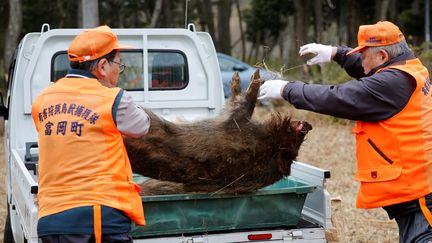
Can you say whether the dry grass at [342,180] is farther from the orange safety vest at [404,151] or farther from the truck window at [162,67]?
the truck window at [162,67]

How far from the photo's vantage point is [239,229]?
15.7 ft

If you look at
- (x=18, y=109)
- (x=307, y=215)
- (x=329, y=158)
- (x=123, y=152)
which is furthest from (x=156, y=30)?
(x=329, y=158)

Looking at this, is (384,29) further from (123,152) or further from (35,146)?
(35,146)

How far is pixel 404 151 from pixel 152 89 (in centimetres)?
303

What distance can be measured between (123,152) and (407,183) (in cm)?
174

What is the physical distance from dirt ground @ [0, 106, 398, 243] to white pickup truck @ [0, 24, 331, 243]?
399 millimetres

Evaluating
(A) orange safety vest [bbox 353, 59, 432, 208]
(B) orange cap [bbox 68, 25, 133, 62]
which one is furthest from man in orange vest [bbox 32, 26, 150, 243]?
(A) orange safety vest [bbox 353, 59, 432, 208]

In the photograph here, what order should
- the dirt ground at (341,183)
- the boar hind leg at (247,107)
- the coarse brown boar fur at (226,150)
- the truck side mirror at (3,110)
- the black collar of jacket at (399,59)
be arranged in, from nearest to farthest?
1. the black collar of jacket at (399,59)
2. the coarse brown boar fur at (226,150)
3. the boar hind leg at (247,107)
4. the truck side mirror at (3,110)
5. the dirt ground at (341,183)

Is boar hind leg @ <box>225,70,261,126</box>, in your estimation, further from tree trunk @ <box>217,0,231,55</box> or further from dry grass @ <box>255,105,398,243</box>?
tree trunk @ <box>217,0,231,55</box>

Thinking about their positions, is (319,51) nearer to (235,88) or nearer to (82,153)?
(235,88)

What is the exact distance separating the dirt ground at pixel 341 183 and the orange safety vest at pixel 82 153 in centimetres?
176

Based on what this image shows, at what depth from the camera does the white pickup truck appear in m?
5.01

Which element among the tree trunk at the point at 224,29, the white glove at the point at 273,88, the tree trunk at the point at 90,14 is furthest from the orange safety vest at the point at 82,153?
the tree trunk at the point at 224,29

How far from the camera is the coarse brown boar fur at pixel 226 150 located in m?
4.79
